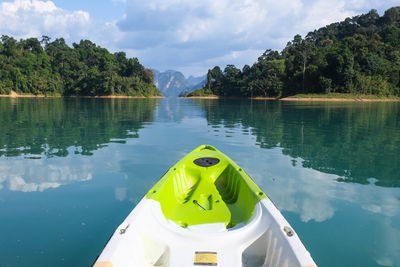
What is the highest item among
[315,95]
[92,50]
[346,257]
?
[92,50]

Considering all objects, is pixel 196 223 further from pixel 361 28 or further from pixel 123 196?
pixel 361 28

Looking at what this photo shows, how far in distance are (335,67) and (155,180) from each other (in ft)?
205

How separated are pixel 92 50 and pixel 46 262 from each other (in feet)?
362

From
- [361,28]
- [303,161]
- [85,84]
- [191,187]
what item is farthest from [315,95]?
[85,84]

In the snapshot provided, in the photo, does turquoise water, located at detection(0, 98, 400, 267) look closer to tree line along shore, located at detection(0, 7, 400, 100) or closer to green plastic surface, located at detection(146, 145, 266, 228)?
green plastic surface, located at detection(146, 145, 266, 228)

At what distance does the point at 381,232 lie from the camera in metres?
4.43

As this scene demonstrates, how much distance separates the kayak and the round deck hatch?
1.62 m

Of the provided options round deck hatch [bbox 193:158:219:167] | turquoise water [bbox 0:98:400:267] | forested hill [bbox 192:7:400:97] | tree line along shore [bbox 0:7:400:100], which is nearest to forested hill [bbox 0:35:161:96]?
tree line along shore [bbox 0:7:400:100]

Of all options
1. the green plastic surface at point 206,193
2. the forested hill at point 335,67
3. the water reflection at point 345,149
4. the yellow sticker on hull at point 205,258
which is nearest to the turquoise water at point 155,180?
the water reflection at point 345,149

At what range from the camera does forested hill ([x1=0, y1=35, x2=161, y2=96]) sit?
75.0m

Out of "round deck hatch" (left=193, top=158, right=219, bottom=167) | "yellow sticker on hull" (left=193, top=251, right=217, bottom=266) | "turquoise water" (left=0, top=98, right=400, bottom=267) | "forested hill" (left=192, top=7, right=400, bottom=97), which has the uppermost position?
"forested hill" (left=192, top=7, right=400, bottom=97)

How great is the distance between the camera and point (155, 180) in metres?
6.87

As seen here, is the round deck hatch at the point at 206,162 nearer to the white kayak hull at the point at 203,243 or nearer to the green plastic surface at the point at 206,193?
the green plastic surface at the point at 206,193

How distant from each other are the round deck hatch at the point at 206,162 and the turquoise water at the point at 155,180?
133 cm
